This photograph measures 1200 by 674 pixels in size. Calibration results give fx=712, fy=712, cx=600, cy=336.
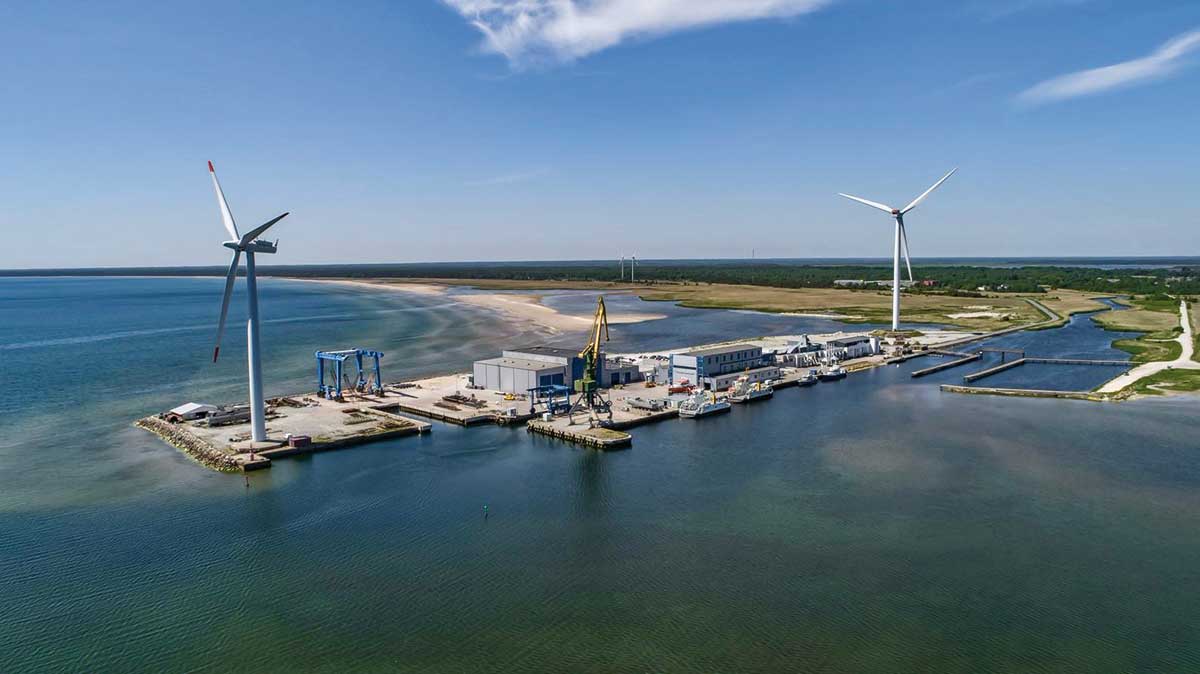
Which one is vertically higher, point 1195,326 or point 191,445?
point 1195,326

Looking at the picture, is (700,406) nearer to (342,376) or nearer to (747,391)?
(747,391)

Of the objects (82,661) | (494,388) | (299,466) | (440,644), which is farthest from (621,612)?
(494,388)

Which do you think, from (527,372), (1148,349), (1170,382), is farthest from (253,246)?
(1148,349)

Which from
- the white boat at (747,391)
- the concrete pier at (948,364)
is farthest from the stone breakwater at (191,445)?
the concrete pier at (948,364)

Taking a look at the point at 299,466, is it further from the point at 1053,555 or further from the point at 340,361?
the point at 1053,555

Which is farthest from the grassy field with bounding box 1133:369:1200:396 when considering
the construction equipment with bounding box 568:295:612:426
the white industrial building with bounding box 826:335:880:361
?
the construction equipment with bounding box 568:295:612:426

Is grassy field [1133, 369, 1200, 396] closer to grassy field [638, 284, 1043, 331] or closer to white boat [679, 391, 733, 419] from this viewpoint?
white boat [679, 391, 733, 419]
